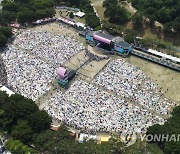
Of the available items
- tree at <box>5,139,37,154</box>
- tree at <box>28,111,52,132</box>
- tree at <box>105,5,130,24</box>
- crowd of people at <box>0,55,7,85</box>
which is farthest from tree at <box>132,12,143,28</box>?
tree at <box>5,139,37,154</box>

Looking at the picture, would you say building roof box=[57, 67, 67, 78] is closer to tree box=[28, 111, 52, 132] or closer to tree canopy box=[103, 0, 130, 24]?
tree box=[28, 111, 52, 132]

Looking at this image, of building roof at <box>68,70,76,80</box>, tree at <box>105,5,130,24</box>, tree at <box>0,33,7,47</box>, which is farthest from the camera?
tree at <box>105,5,130,24</box>

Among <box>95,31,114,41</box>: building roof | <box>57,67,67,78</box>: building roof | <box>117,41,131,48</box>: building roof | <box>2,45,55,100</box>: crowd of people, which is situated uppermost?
<box>95,31,114,41</box>: building roof

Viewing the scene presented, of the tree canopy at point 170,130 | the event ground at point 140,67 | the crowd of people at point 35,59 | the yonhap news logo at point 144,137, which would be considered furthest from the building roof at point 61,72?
the tree canopy at point 170,130

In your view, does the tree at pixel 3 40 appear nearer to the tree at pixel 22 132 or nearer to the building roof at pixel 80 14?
the building roof at pixel 80 14

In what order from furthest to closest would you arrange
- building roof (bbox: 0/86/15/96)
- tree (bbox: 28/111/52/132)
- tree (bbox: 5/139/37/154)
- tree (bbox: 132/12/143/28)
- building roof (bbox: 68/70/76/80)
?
tree (bbox: 132/12/143/28)
building roof (bbox: 68/70/76/80)
building roof (bbox: 0/86/15/96)
tree (bbox: 28/111/52/132)
tree (bbox: 5/139/37/154)

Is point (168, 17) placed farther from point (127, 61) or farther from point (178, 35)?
point (127, 61)

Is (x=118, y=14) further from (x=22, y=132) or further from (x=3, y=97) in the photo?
(x=22, y=132)
